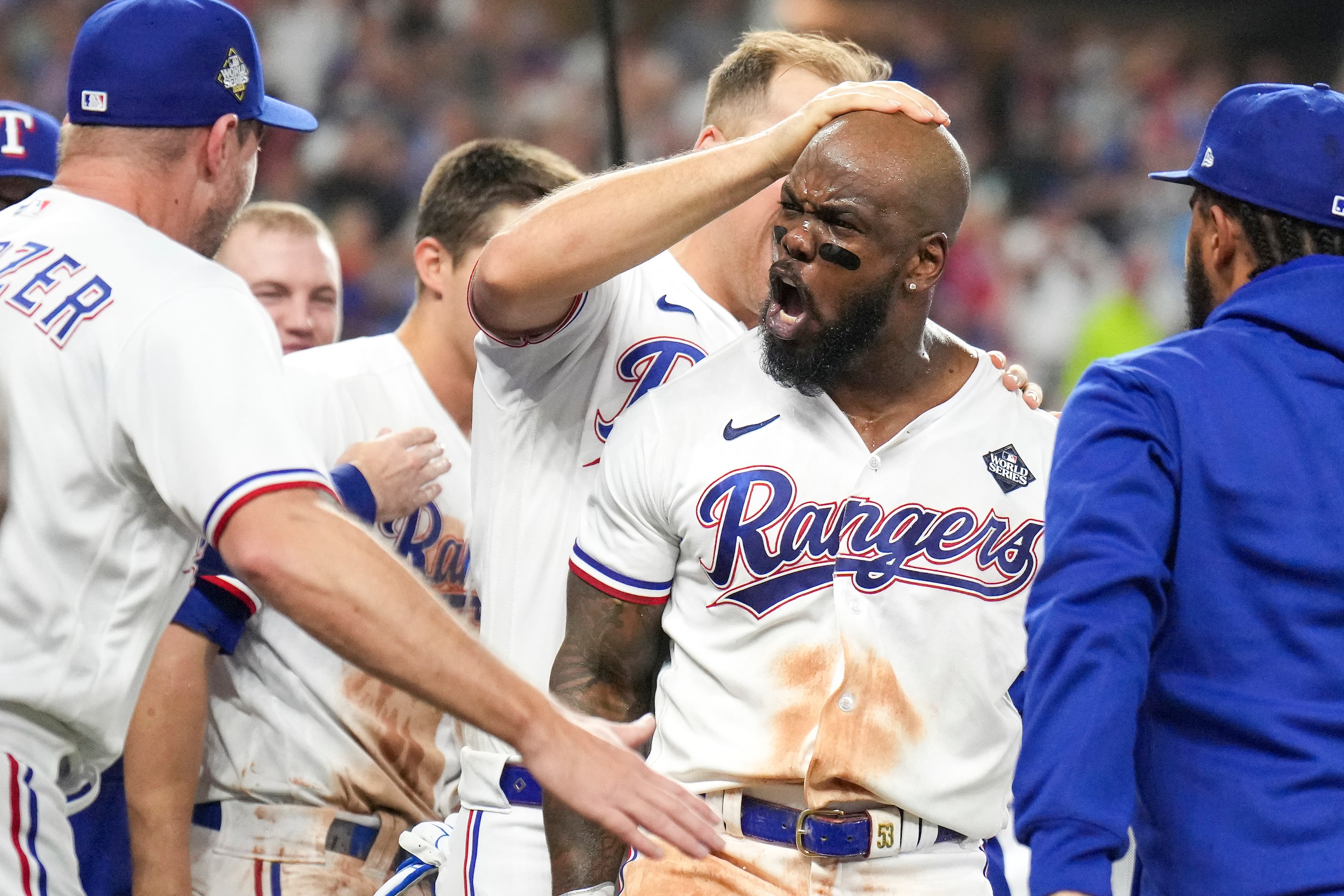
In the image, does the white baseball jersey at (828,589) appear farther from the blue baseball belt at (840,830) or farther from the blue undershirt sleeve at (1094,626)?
the blue undershirt sleeve at (1094,626)

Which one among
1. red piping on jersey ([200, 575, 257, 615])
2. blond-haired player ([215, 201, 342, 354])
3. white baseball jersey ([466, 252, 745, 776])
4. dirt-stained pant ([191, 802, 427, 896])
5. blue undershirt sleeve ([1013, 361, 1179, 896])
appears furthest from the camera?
blond-haired player ([215, 201, 342, 354])

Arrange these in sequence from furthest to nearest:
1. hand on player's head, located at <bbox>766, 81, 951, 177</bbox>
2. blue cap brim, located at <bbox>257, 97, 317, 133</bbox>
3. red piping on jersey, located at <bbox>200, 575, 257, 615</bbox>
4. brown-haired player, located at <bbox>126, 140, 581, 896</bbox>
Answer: red piping on jersey, located at <bbox>200, 575, 257, 615</bbox> → brown-haired player, located at <bbox>126, 140, 581, 896</bbox> → blue cap brim, located at <bbox>257, 97, 317, 133</bbox> → hand on player's head, located at <bbox>766, 81, 951, 177</bbox>

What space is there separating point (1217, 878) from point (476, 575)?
1885 mm

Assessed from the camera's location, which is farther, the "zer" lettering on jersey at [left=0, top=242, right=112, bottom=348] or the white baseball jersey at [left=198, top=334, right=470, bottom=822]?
the white baseball jersey at [left=198, top=334, right=470, bottom=822]

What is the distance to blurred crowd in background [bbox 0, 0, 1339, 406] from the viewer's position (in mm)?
10570

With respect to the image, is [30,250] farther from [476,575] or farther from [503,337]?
[476,575]

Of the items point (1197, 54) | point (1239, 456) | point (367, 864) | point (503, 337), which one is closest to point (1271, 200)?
point (1239, 456)

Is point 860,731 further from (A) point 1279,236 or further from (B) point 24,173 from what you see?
(B) point 24,173

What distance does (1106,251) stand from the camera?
11453mm

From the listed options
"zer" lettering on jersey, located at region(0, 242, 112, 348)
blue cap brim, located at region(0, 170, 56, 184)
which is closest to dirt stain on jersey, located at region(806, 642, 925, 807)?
"zer" lettering on jersey, located at region(0, 242, 112, 348)

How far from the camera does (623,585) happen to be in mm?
2607

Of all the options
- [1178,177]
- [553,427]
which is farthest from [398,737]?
[1178,177]

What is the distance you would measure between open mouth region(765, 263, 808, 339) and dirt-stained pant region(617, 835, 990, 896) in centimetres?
90

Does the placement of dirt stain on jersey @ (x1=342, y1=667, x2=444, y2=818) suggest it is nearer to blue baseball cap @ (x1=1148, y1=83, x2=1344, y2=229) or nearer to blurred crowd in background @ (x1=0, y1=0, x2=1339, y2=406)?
blue baseball cap @ (x1=1148, y1=83, x2=1344, y2=229)
